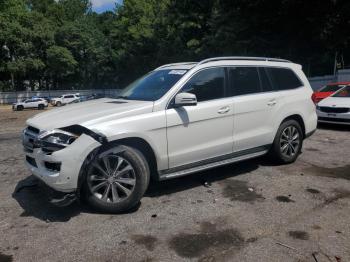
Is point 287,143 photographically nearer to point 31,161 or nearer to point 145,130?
point 145,130

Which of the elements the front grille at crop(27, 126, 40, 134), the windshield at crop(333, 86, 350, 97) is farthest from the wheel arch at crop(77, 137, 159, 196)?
the windshield at crop(333, 86, 350, 97)

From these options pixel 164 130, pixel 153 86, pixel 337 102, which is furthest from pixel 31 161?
pixel 337 102

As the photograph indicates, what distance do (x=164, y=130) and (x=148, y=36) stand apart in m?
49.5

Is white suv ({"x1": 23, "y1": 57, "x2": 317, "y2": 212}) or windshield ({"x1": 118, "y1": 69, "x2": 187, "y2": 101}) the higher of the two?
windshield ({"x1": 118, "y1": 69, "x2": 187, "y2": 101})

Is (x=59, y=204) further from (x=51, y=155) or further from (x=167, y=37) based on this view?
(x=167, y=37)

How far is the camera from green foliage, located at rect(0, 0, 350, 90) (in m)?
24.6

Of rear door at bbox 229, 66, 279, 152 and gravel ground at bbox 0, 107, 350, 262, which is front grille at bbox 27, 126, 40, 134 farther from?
rear door at bbox 229, 66, 279, 152

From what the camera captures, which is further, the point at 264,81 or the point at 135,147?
the point at 264,81

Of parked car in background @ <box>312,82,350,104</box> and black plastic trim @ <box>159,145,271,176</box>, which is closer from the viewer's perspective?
black plastic trim @ <box>159,145,271,176</box>

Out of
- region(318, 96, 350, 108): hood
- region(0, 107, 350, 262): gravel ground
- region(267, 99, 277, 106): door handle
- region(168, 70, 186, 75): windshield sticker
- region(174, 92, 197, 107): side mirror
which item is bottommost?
region(0, 107, 350, 262): gravel ground

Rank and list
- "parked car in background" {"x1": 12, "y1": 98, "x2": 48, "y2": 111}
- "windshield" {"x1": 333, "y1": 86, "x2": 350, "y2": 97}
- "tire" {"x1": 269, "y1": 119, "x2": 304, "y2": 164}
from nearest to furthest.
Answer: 1. "tire" {"x1": 269, "y1": 119, "x2": 304, "y2": 164}
2. "windshield" {"x1": 333, "y1": 86, "x2": 350, "y2": 97}
3. "parked car in background" {"x1": 12, "y1": 98, "x2": 48, "y2": 111}

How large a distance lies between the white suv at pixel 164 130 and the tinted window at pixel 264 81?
2cm

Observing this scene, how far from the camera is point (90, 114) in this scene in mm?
4734

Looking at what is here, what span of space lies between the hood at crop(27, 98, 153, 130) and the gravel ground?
110cm
